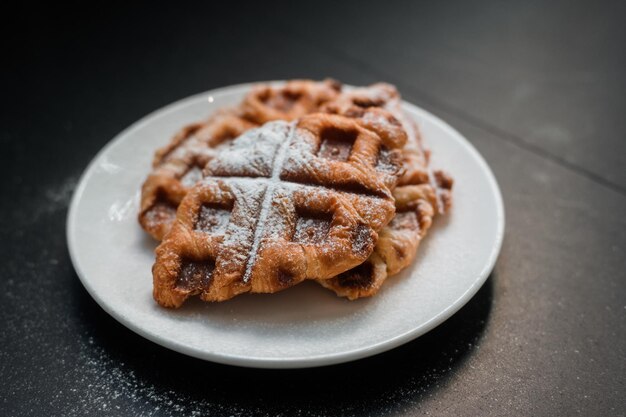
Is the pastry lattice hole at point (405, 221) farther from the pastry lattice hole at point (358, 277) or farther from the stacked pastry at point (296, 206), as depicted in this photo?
the pastry lattice hole at point (358, 277)

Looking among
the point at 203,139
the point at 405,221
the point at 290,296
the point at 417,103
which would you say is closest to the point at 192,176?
the point at 203,139

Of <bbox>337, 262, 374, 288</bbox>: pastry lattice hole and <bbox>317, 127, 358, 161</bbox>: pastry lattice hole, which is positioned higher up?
<bbox>317, 127, 358, 161</bbox>: pastry lattice hole

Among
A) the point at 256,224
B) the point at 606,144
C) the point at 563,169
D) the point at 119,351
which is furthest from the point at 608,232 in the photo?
the point at 119,351

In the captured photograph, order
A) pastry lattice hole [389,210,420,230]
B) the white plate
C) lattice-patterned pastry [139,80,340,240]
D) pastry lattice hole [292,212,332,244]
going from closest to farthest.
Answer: the white plate → pastry lattice hole [292,212,332,244] → pastry lattice hole [389,210,420,230] → lattice-patterned pastry [139,80,340,240]

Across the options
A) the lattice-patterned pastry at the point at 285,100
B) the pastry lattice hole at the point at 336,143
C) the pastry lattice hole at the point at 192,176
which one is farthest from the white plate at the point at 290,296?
the lattice-patterned pastry at the point at 285,100

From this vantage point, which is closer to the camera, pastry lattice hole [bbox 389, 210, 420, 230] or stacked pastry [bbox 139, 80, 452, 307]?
stacked pastry [bbox 139, 80, 452, 307]

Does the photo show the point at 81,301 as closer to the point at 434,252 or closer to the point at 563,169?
the point at 434,252

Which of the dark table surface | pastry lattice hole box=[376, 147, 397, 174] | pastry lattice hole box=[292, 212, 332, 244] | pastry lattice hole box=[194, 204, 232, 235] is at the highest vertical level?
pastry lattice hole box=[376, 147, 397, 174]

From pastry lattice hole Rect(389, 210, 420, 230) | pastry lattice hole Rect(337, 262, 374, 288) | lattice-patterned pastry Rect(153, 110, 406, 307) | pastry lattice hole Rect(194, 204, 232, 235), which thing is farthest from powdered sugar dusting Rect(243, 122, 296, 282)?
pastry lattice hole Rect(389, 210, 420, 230)

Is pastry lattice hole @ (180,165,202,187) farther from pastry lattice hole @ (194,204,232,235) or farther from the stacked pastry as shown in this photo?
pastry lattice hole @ (194,204,232,235)
